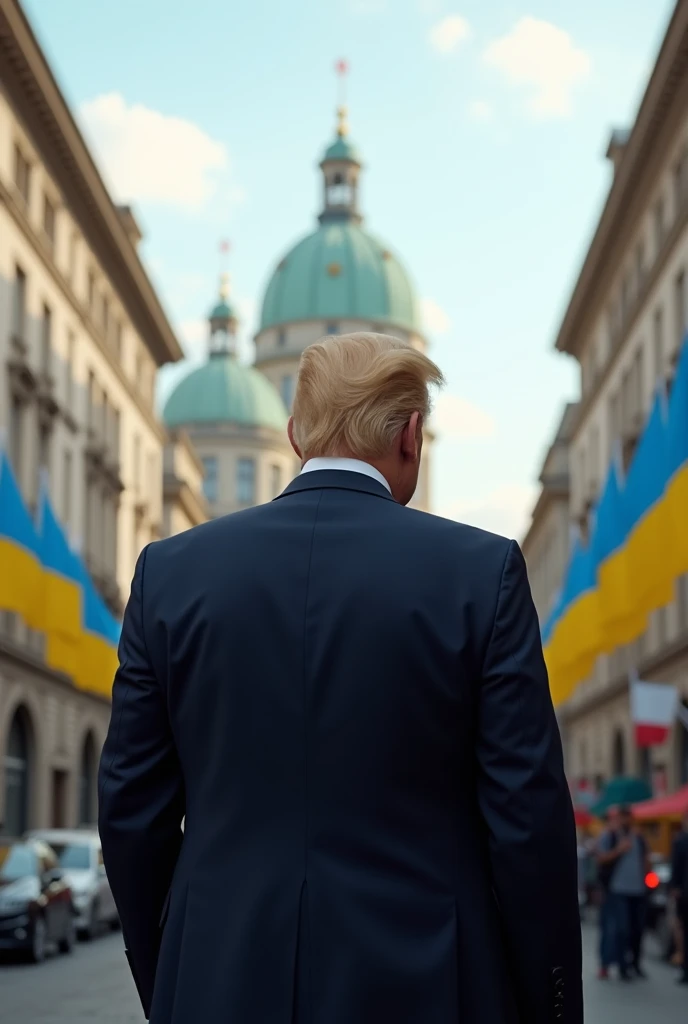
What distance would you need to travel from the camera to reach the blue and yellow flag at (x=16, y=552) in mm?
21531

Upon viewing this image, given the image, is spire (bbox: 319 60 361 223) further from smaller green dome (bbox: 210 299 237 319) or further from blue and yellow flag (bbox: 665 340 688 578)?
blue and yellow flag (bbox: 665 340 688 578)

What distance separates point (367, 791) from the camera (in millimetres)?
2793

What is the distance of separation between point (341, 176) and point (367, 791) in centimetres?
12100

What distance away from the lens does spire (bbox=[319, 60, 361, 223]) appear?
121m

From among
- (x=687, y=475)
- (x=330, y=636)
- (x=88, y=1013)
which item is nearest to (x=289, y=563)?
(x=330, y=636)

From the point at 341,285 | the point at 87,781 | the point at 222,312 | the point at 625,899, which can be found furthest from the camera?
the point at 222,312

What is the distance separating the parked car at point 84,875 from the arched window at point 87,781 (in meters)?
18.2

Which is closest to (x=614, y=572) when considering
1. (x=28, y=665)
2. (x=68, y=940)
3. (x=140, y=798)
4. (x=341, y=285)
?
(x=68, y=940)

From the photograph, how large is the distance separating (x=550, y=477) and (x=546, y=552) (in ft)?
17.1

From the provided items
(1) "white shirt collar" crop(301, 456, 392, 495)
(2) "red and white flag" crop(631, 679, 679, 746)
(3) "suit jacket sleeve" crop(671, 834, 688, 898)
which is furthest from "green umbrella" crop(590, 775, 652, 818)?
(1) "white shirt collar" crop(301, 456, 392, 495)

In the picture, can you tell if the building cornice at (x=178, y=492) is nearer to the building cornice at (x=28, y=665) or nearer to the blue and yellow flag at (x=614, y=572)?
the building cornice at (x=28, y=665)

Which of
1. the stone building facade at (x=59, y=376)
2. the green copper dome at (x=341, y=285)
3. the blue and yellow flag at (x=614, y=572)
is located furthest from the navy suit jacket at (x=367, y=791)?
the green copper dome at (x=341, y=285)

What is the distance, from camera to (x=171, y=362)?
6038 centimetres

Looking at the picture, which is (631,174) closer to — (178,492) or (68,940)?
(68,940)
